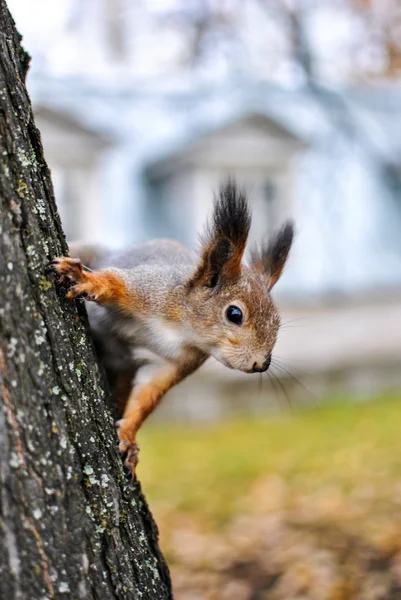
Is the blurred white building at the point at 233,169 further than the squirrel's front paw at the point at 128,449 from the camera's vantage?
Yes

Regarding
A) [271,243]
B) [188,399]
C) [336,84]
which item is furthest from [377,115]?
[271,243]

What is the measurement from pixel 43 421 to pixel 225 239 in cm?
67

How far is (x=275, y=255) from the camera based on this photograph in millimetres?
1892

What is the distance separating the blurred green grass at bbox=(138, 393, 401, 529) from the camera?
12.3ft

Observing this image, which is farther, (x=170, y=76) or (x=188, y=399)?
(x=170, y=76)

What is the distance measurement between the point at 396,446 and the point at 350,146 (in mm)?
3268

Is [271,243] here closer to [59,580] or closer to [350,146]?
[59,580]

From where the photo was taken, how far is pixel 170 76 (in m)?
6.94

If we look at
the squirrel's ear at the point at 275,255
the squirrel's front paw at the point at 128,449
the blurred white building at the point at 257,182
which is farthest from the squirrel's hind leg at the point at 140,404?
the blurred white building at the point at 257,182

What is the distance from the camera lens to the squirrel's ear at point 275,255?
6.07ft

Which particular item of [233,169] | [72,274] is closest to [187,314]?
[72,274]

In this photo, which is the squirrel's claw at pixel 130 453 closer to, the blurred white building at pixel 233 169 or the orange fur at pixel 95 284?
the orange fur at pixel 95 284

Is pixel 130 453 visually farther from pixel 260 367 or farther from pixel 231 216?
pixel 231 216

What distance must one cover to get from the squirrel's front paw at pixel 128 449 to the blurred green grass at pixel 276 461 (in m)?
1.97
